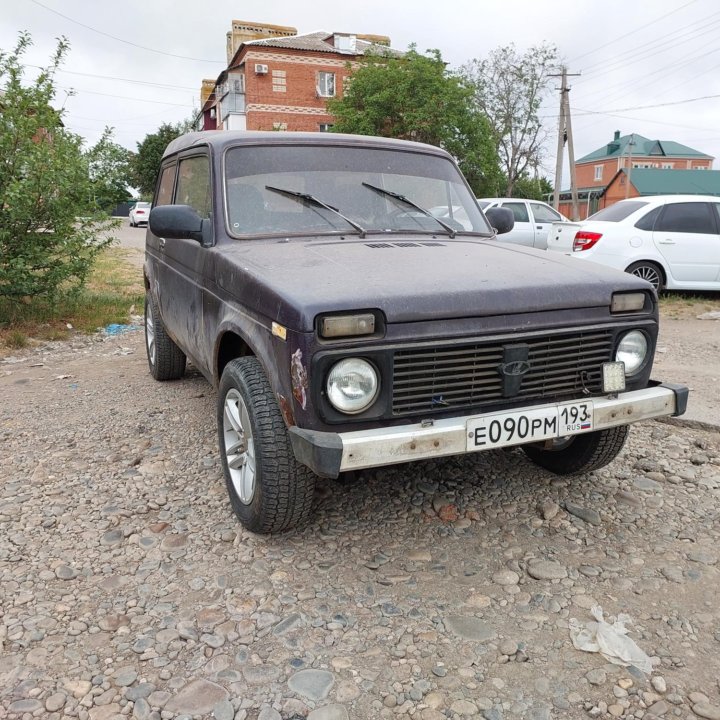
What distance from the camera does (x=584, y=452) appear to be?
3535mm

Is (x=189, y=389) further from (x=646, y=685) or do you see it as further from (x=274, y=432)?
(x=646, y=685)

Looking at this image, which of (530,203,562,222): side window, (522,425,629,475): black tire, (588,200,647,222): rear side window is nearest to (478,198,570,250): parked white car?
(530,203,562,222): side window

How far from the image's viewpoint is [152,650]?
7.63 ft

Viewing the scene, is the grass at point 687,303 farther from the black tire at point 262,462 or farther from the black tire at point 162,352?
the black tire at point 262,462

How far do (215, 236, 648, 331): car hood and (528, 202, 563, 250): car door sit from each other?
10806mm

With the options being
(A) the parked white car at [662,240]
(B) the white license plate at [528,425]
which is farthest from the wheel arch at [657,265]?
(B) the white license plate at [528,425]

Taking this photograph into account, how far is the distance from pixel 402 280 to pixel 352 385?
510mm

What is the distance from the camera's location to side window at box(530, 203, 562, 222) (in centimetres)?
1406

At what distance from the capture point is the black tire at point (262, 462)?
2.77 metres

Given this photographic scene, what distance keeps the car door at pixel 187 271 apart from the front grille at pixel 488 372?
1586mm

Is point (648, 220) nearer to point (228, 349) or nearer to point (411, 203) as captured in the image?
point (411, 203)

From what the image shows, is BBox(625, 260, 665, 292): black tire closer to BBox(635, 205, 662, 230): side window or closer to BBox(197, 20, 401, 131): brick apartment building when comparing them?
BBox(635, 205, 662, 230): side window

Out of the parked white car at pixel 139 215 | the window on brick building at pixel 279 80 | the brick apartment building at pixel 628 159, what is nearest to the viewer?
the parked white car at pixel 139 215

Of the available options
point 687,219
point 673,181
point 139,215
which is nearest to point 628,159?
point 673,181
